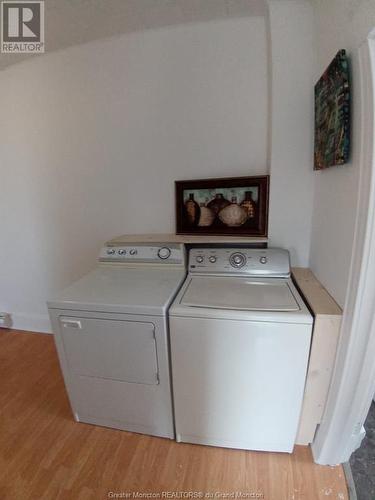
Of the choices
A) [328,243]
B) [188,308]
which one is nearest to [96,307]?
[188,308]

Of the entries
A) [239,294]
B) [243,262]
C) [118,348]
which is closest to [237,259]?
[243,262]

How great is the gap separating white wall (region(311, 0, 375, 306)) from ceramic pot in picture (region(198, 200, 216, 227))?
0.68 m

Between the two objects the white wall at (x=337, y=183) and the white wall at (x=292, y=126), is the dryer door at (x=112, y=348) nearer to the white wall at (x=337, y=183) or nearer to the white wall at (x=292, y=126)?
the white wall at (x=337, y=183)

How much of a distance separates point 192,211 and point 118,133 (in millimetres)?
847

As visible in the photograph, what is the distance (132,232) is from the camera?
1927mm

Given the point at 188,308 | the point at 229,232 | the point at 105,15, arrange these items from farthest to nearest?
the point at 229,232
the point at 105,15
the point at 188,308

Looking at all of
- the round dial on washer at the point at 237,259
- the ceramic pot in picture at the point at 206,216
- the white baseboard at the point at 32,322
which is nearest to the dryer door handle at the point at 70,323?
the round dial on washer at the point at 237,259

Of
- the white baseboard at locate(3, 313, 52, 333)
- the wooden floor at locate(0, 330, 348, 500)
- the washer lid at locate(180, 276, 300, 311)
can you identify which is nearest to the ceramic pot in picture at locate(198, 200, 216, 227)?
the washer lid at locate(180, 276, 300, 311)

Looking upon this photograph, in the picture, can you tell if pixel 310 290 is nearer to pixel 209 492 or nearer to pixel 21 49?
pixel 209 492

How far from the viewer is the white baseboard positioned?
90.5 inches

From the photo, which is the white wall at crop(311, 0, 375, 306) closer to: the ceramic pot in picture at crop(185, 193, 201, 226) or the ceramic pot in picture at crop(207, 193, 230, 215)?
the ceramic pot in picture at crop(207, 193, 230, 215)

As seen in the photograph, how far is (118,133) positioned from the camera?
5.78 feet

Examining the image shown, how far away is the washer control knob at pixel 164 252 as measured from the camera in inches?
60.2

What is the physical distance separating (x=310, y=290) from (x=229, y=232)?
0.65m
